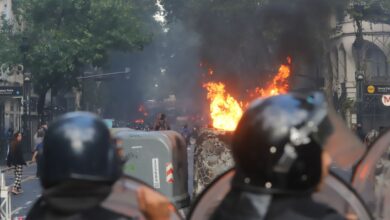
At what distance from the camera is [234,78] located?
26.3 metres

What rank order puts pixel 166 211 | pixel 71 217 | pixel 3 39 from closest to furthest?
pixel 71 217, pixel 166 211, pixel 3 39

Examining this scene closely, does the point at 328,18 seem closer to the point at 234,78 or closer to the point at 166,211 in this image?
the point at 234,78

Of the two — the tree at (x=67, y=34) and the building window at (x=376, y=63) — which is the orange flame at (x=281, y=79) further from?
the building window at (x=376, y=63)

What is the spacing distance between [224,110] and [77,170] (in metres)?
16.9

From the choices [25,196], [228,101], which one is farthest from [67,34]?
[25,196]

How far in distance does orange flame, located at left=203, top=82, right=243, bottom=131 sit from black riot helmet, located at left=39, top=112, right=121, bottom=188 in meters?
14.3

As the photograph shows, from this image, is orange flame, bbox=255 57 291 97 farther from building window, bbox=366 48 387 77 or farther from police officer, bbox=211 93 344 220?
police officer, bbox=211 93 344 220

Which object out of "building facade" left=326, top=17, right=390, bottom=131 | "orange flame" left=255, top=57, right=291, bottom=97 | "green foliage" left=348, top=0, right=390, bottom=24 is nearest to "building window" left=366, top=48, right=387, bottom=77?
"building facade" left=326, top=17, right=390, bottom=131

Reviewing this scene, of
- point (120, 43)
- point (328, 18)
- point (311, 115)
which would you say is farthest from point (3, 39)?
point (311, 115)

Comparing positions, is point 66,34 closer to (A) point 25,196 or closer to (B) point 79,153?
(A) point 25,196

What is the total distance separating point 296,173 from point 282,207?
109 millimetres

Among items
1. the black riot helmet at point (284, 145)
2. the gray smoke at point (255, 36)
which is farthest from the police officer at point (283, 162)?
the gray smoke at point (255, 36)

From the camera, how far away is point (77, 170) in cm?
204

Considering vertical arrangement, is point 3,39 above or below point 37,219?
above
